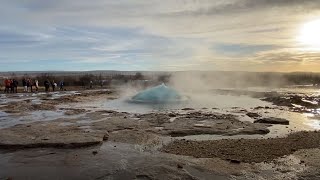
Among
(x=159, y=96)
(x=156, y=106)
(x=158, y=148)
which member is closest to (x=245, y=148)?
(x=158, y=148)

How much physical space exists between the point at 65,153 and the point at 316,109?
15.9 meters

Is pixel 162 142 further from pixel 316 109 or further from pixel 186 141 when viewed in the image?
pixel 316 109

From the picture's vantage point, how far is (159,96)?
25.5 metres

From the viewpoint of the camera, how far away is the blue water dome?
81.6 feet

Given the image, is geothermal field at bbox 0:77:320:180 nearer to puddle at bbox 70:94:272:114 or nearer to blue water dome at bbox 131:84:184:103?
puddle at bbox 70:94:272:114

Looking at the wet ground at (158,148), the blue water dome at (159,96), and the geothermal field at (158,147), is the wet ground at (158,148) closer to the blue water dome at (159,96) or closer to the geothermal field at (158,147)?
the geothermal field at (158,147)

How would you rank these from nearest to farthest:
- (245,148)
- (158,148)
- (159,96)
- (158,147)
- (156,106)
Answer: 1. (245,148)
2. (158,148)
3. (158,147)
4. (156,106)
5. (159,96)

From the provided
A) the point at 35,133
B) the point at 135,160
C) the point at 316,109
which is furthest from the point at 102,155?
the point at 316,109

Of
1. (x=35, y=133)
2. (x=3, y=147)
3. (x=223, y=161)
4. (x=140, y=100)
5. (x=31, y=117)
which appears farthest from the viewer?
(x=140, y=100)

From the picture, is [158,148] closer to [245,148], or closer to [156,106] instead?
[245,148]

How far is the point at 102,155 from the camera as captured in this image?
30.8ft

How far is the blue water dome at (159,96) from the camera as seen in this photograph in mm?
24875

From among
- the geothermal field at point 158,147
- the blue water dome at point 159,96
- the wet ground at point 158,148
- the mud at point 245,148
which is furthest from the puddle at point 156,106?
the mud at point 245,148

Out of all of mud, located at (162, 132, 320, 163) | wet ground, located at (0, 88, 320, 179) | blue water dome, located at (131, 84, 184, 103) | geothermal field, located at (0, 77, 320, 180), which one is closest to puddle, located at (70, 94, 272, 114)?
blue water dome, located at (131, 84, 184, 103)
